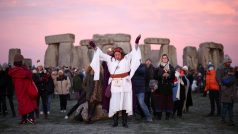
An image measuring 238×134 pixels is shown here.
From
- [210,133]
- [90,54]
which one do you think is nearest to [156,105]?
[210,133]

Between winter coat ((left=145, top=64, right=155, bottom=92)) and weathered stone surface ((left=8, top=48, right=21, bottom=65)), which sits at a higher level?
weathered stone surface ((left=8, top=48, right=21, bottom=65))

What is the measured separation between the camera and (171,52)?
3938 cm

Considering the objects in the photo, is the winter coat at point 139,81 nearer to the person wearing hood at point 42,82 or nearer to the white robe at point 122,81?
the white robe at point 122,81

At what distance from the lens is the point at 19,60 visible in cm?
1263

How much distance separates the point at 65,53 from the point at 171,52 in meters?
9.24

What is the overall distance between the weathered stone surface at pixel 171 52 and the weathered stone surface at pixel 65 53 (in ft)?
26.1

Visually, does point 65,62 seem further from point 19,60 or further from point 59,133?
point 59,133

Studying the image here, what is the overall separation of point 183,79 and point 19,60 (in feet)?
17.7

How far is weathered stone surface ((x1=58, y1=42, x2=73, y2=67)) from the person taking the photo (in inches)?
1377

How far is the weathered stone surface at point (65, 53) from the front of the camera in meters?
35.0

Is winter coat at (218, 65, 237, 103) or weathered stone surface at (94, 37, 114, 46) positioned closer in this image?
winter coat at (218, 65, 237, 103)

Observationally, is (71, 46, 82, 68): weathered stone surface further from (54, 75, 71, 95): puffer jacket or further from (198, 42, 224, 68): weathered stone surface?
(54, 75, 71, 95): puffer jacket

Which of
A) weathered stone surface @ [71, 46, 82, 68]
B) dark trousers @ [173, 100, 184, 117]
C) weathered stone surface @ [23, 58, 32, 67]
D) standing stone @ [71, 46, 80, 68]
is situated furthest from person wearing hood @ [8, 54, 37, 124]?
weathered stone surface @ [23, 58, 32, 67]

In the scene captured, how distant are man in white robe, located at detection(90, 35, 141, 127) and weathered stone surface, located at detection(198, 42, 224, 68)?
27.9 meters
